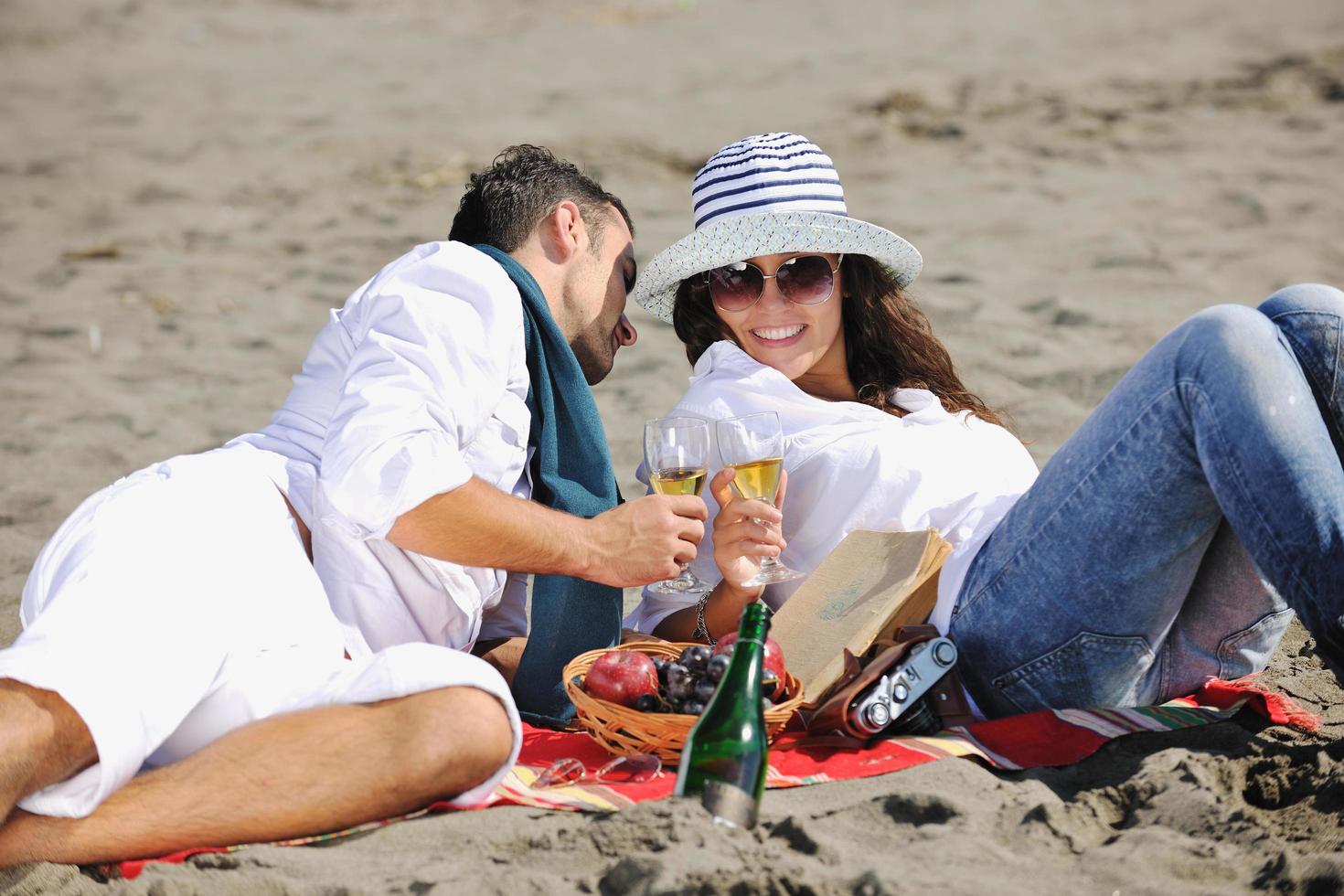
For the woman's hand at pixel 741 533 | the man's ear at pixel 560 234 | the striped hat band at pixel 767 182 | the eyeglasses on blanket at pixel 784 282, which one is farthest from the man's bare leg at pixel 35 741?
the striped hat band at pixel 767 182

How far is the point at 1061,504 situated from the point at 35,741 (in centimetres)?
221

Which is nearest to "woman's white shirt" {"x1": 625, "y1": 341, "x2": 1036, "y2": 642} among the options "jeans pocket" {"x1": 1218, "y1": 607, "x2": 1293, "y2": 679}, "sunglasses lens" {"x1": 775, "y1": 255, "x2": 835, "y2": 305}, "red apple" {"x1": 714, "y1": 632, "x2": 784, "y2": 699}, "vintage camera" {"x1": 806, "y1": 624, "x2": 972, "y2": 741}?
"sunglasses lens" {"x1": 775, "y1": 255, "x2": 835, "y2": 305}

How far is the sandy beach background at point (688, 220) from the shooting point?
2475mm

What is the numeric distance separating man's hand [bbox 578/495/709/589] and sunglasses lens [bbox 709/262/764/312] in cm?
85

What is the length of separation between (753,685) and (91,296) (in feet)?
21.1

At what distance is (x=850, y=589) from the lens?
3.38 m

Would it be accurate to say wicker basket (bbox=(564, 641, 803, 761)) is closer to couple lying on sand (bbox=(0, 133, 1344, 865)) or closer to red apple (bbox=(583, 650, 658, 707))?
red apple (bbox=(583, 650, 658, 707))

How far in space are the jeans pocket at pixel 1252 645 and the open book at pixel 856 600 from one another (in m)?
0.71

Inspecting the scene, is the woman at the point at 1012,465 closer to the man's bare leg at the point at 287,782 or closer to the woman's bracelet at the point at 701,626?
the woman's bracelet at the point at 701,626

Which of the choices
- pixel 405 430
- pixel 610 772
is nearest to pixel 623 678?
pixel 610 772

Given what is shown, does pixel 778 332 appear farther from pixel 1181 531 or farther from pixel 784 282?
pixel 1181 531

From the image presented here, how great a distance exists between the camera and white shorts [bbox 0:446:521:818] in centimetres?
252

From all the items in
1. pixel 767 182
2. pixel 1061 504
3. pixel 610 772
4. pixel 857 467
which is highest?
pixel 767 182

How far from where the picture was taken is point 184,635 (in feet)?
8.76
